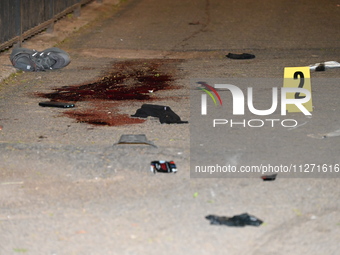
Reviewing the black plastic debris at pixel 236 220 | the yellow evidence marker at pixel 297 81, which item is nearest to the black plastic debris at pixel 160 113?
the yellow evidence marker at pixel 297 81

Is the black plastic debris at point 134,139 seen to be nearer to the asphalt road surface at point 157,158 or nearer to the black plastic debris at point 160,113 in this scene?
the asphalt road surface at point 157,158

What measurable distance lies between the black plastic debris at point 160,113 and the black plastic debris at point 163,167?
1581mm

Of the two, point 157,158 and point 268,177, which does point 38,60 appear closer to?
point 157,158

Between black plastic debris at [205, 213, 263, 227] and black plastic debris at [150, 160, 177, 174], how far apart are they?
1080 mm

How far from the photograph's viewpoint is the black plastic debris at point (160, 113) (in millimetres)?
8016

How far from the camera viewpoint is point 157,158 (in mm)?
6629

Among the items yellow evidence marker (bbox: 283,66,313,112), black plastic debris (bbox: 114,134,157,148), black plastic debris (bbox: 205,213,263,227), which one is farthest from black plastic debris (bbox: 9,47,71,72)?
black plastic debris (bbox: 205,213,263,227)

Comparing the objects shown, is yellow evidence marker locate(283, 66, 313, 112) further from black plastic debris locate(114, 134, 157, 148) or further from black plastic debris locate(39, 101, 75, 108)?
black plastic debris locate(39, 101, 75, 108)

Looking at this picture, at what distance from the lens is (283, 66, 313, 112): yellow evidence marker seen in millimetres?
8555

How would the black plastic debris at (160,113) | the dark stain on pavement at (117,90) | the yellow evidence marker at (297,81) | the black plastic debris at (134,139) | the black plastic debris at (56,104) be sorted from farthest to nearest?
the black plastic debris at (56,104)
the yellow evidence marker at (297,81)
the dark stain on pavement at (117,90)
the black plastic debris at (160,113)
the black plastic debris at (134,139)

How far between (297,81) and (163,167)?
4107mm

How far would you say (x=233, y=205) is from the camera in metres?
5.52

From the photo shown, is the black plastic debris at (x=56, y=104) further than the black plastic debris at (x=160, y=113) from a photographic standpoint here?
Yes

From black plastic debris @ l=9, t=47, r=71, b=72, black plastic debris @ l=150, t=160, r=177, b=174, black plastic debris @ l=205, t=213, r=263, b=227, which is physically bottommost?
black plastic debris @ l=205, t=213, r=263, b=227
